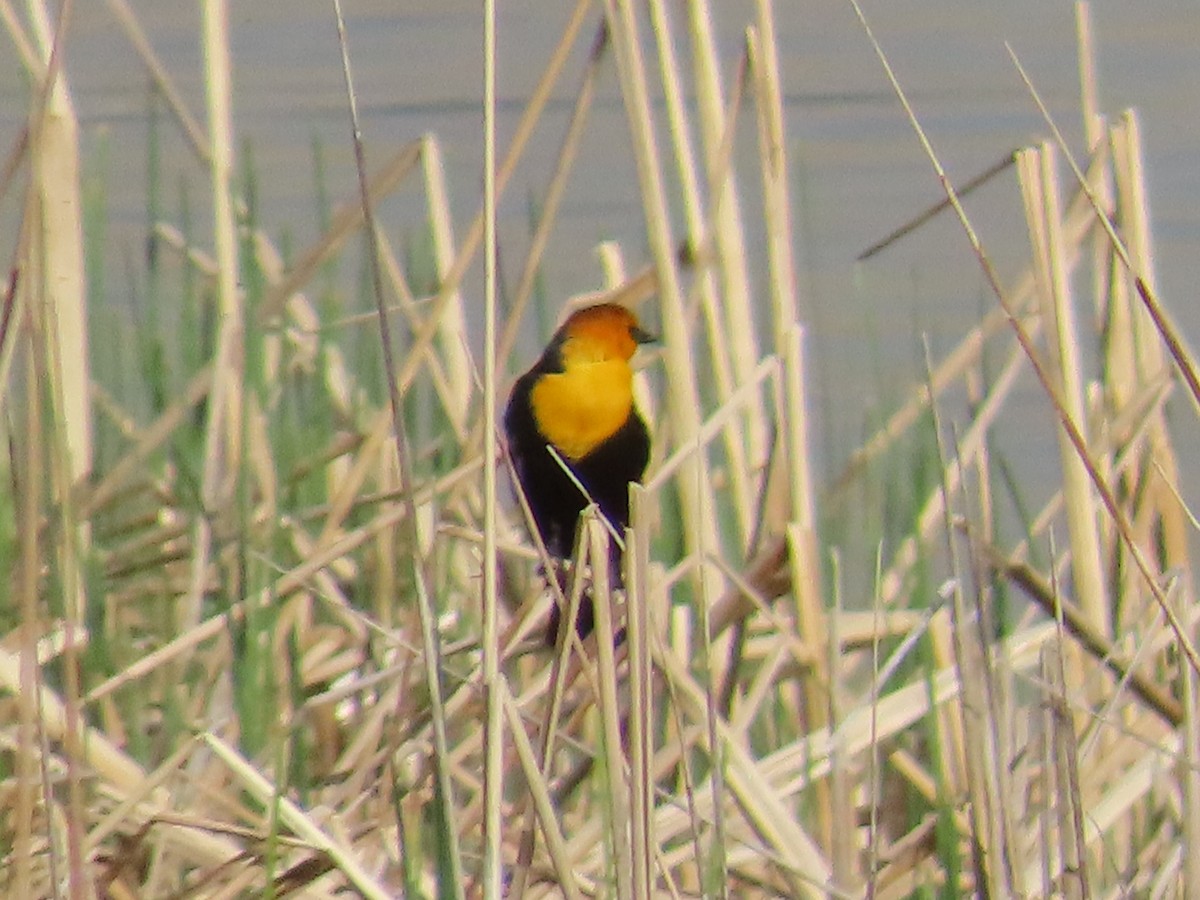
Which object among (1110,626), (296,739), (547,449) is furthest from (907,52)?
(296,739)

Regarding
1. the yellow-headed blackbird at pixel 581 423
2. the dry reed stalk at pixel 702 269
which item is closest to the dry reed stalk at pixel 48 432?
the dry reed stalk at pixel 702 269

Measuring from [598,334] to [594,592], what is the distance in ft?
3.75

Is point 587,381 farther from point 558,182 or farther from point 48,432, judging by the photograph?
point 48,432

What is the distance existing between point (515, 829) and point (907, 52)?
3103 mm

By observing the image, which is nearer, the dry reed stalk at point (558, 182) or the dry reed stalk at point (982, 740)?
the dry reed stalk at point (982, 740)

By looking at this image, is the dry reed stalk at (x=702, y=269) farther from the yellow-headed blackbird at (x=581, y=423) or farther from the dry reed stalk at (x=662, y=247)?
the yellow-headed blackbird at (x=581, y=423)

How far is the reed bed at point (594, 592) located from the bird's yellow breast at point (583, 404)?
0.11m

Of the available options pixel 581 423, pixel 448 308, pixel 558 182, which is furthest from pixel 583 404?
pixel 558 182

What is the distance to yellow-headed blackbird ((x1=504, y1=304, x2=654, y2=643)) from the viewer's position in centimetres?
260

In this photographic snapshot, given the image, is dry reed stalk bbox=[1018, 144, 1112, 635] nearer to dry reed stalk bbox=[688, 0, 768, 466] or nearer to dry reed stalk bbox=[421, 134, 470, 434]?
dry reed stalk bbox=[688, 0, 768, 466]

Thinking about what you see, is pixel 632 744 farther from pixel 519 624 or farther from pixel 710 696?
pixel 519 624

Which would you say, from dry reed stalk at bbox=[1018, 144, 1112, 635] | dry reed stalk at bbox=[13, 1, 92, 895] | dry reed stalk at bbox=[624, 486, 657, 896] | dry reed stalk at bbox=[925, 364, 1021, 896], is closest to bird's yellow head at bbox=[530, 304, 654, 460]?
dry reed stalk at bbox=[1018, 144, 1112, 635]

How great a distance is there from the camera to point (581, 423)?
269cm

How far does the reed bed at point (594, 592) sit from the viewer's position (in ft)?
5.26
